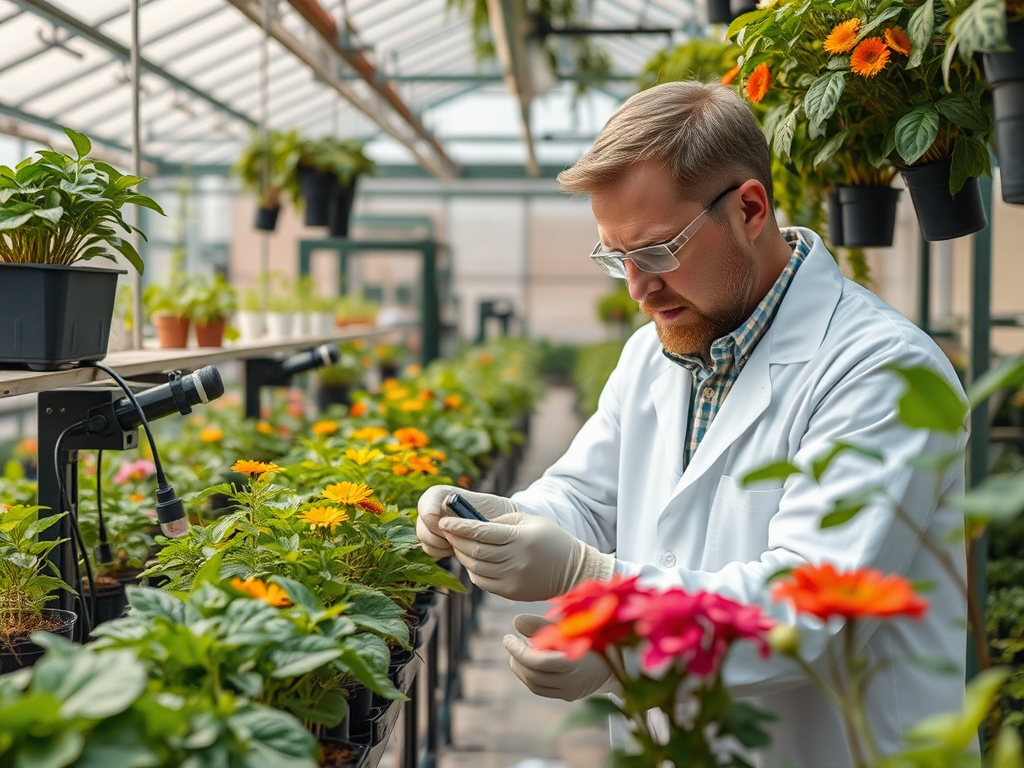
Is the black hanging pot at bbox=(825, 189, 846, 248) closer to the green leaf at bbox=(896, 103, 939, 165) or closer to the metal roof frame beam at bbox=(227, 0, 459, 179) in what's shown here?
the green leaf at bbox=(896, 103, 939, 165)

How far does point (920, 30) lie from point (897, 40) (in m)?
0.09

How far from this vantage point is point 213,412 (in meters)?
3.61

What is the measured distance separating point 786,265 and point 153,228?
8.16 metres

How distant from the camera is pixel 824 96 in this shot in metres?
1.36

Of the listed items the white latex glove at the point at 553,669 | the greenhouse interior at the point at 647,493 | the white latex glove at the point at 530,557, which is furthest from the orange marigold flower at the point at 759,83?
the white latex glove at the point at 553,669

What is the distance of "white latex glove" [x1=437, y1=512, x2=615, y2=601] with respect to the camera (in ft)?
4.06

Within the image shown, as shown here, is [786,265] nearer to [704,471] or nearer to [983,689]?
[704,471]

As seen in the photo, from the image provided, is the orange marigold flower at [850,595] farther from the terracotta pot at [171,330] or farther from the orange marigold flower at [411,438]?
the terracotta pot at [171,330]

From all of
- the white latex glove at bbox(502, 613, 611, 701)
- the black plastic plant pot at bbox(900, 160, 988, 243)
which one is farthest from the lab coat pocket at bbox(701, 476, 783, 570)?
the black plastic plant pot at bbox(900, 160, 988, 243)

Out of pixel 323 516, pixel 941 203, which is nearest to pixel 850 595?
pixel 323 516

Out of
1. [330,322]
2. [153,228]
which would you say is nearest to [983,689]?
[330,322]

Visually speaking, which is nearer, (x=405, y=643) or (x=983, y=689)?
(x=983, y=689)

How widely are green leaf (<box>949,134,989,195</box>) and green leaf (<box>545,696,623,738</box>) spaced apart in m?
1.04

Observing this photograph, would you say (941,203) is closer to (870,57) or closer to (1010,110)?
(870,57)
